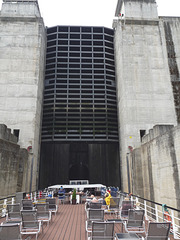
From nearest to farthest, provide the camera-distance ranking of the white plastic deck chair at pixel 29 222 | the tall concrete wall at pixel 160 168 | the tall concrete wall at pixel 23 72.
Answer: the white plastic deck chair at pixel 29 222 < the tall concrete wall at pixel 160 168 < the tall concrete wall at pixel 23 72

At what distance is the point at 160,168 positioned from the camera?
14.1m

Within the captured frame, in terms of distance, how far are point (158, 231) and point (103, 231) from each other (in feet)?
4.40

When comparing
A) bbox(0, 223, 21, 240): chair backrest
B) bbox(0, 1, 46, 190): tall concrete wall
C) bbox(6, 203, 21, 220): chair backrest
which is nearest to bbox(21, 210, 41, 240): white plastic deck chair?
bbox(6, 203, 21, 220): chair backrest

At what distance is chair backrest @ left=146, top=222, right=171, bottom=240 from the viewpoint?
4441 millimetres

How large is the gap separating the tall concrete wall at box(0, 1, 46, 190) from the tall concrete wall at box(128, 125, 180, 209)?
12.6 meters

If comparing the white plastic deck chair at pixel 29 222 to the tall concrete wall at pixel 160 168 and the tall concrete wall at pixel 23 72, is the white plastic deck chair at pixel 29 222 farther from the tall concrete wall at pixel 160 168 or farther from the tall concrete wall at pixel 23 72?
the tall concrete wall at pixel 23 72

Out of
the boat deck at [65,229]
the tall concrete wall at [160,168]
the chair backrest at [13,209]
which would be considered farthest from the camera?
the tall concrete wall at [160,168]

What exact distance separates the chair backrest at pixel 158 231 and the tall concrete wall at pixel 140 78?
19530 millimetres

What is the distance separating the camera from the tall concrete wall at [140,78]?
2489 centimetres

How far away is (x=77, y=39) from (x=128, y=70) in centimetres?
1116

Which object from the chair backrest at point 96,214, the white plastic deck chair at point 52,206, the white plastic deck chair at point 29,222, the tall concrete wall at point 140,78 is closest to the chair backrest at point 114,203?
the chair backrest at point 96,214

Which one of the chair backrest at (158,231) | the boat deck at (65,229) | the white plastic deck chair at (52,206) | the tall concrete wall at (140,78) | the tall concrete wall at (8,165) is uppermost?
the tall concrete wall at (140,78)

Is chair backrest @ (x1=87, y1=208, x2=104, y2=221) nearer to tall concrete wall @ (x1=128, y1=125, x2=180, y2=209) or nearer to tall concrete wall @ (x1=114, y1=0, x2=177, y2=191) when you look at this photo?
tall concrete wall @ (x1=128, y1=125, x2=180, y2=209)

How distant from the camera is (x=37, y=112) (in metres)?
25.5
